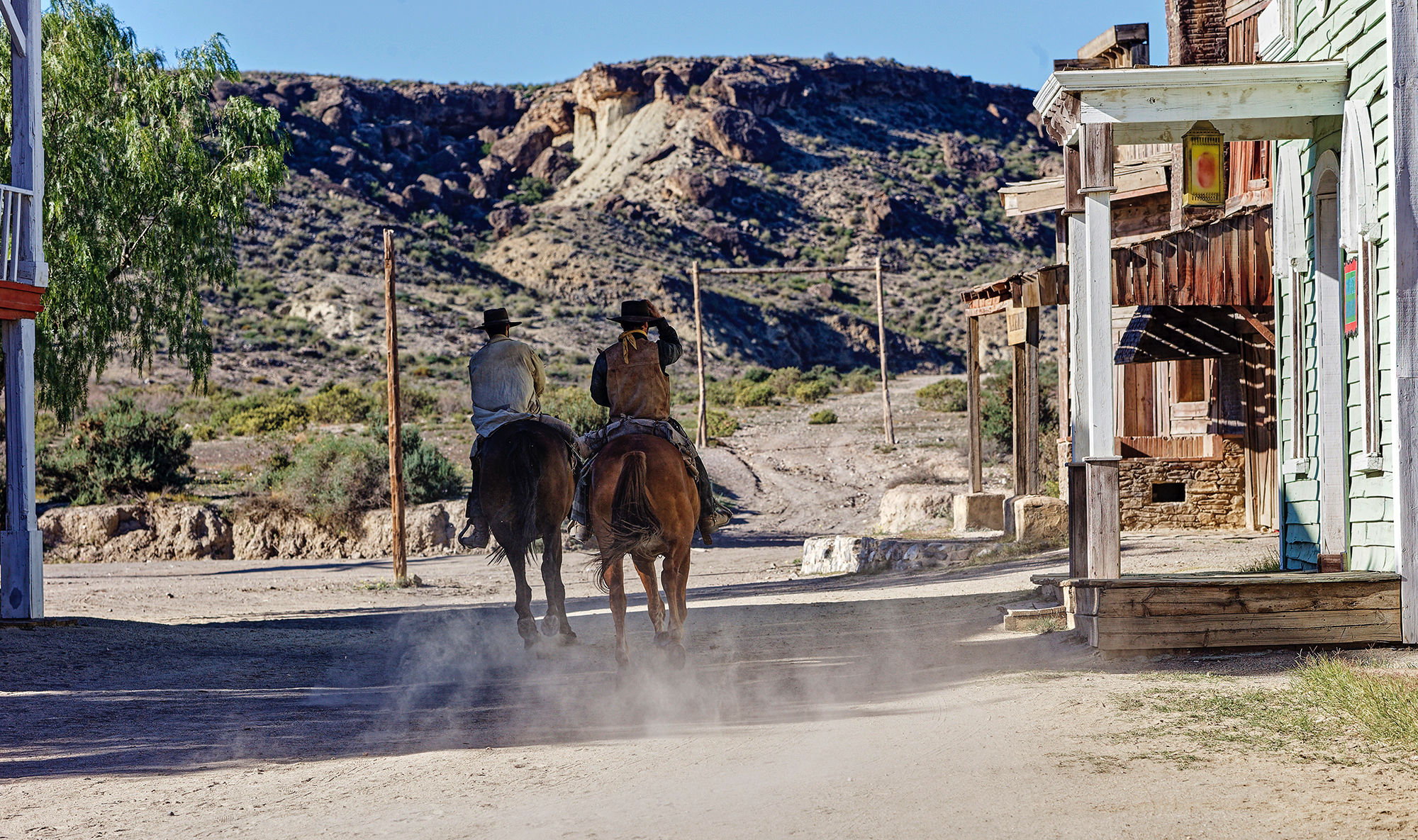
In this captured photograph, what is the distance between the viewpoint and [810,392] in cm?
4938

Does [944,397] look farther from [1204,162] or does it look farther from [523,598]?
[1204,162]

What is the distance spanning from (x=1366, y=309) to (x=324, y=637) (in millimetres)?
9634

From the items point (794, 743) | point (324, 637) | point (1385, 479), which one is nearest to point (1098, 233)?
point (1385, 479)

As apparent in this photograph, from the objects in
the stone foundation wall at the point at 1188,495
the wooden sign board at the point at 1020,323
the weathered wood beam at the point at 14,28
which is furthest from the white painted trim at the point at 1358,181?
the weathered wood beam at the point at 14,28

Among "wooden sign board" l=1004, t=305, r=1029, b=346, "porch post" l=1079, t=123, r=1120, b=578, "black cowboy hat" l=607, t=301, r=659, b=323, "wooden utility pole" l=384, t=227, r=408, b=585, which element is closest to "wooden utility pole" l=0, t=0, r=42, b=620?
"wooden utility pole" l=384, t=227, r=408, b=585

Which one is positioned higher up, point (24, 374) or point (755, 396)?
point (755, 396)

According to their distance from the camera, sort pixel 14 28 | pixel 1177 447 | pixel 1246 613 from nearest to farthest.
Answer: pixel 1246 613 → pixel 14 28 → pixel 1177 447

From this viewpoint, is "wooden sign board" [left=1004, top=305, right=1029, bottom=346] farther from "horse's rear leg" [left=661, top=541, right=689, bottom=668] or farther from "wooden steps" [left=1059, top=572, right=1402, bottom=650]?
"horse's rear leg" [left=661, top=541, right=689, bottom=668]

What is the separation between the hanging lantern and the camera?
870 centimetres

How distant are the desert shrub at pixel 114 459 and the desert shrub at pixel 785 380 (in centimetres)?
2900

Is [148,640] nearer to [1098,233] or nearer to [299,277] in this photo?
[1098,233]

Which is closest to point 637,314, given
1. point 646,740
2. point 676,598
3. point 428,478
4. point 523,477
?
point 523,477

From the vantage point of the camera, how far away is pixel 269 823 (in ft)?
16.1

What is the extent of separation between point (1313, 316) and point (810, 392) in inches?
1552
